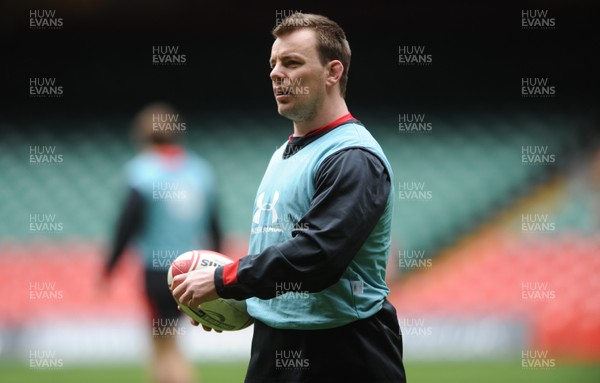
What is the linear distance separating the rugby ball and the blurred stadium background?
20.8ft

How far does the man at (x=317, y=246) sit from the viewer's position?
2.69 meters

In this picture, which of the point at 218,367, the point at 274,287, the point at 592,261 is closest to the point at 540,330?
the point at 592,261

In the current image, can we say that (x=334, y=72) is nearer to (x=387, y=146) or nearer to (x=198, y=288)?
(x=198, y=288)

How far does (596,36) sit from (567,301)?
4366mm

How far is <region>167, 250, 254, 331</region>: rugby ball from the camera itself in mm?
3223

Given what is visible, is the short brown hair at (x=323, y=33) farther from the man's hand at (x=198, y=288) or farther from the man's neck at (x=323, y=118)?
the man's hand at (x=198, y=288)

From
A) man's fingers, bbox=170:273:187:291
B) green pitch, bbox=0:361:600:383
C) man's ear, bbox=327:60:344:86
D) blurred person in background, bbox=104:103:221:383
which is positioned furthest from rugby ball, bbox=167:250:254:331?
green pitch, bbox=0:361:600:383

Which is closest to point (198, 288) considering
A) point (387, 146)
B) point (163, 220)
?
point (163, 220)

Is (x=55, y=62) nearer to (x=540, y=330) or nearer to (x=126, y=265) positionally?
(x=126, y=265)

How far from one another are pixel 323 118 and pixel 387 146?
863 centimetres

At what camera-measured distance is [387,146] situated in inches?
458

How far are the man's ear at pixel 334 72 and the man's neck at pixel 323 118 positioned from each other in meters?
0.08

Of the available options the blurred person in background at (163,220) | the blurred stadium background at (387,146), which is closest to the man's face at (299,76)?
the blurred person in background at (163,220)

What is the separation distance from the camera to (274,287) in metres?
2.71
